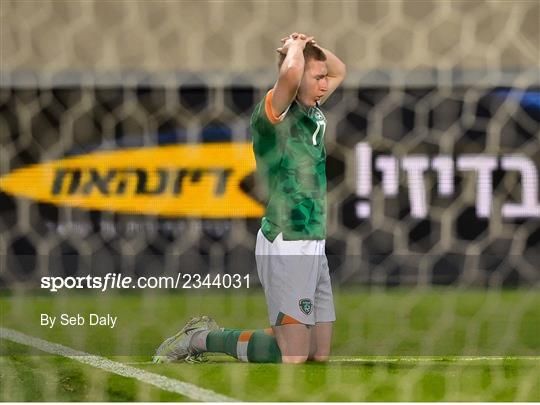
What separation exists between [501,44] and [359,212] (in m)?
0.33

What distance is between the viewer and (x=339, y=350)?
50.1 inches

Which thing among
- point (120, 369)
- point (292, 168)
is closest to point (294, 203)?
point (292, 168)

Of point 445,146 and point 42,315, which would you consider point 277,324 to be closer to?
point 42,315

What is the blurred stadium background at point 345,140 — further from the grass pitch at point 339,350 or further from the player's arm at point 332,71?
the player's arm at point 332,71

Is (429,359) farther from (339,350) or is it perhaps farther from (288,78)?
(288,78)

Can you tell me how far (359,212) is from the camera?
4.76ft

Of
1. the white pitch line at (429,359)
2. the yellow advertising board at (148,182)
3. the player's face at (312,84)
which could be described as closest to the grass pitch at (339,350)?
the white pitch line at (429,359)

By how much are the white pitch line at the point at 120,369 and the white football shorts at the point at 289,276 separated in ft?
0.35

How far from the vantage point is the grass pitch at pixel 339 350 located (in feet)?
3.77

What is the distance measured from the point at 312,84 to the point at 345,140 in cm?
33

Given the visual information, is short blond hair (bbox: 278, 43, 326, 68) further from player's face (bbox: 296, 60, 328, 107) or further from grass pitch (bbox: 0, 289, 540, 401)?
grass pitch (bbox: 0, 289, 540, 401)

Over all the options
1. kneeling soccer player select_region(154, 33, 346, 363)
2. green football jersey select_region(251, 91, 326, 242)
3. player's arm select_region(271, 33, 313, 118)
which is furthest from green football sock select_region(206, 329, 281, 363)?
player's arm select_region(271, 33, 313, 118)

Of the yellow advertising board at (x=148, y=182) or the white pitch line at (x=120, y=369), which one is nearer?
the white pitch line at (x=120, y=369)

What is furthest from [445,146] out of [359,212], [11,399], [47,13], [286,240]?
[11,399]
